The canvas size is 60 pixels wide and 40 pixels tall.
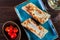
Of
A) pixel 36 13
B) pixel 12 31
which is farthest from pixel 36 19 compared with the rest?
pixel 12 31

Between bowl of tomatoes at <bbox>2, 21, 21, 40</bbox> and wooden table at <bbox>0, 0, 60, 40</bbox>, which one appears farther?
wooden table at <bbox>0, 0, 60, 40</bbox>

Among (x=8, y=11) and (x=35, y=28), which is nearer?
(x=35, y=28)

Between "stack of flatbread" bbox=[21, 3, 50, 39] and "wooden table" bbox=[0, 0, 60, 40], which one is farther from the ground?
"wooden table" bbox=[0, 0, 60, 40]

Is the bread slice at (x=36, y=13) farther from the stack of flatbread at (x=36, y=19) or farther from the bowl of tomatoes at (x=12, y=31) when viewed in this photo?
the bowl of tomatoes at (x=12, y=31)

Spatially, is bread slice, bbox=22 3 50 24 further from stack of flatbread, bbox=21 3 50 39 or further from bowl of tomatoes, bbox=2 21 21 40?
bowl of tomatoes, bbox=2 21 21 40

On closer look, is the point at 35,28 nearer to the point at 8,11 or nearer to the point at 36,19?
the point at 36,19

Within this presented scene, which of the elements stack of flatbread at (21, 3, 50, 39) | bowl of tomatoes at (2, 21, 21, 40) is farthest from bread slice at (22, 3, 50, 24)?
bowl of tomatoes at (2, 21, 21, 40)

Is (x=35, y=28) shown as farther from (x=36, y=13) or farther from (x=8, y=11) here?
(x=8, y=11)
